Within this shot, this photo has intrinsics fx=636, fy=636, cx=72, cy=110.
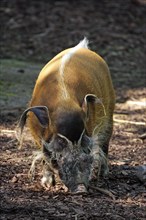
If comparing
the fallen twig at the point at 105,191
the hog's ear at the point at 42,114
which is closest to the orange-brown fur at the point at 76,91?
the hog's ear at the point at 42,114

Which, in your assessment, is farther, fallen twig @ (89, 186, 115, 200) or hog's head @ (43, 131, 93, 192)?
fallen twig @ (89, 186, 115, 200)

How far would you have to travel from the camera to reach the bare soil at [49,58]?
14.2 feet

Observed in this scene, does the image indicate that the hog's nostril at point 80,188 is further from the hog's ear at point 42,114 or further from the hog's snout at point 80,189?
the hog's ear at point 42,114

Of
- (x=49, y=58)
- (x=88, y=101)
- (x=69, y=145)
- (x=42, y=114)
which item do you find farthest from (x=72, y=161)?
(x=49, y=58)

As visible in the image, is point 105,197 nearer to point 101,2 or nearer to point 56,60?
point 56,60

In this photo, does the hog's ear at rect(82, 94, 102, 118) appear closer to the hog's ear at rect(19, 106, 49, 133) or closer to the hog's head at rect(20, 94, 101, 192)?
the hog's head at rect(20, 94, 101, 192)

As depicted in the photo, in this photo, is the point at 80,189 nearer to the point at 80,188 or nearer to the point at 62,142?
the point at 80,188

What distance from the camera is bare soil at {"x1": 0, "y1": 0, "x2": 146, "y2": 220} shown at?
432cm

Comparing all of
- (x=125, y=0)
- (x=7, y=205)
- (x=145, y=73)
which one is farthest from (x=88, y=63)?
(x=125, y=0)

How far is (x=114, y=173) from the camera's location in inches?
209

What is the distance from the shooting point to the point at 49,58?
37.6 ft

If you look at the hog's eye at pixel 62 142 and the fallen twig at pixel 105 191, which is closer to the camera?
the hog's eye at pixel 62 142

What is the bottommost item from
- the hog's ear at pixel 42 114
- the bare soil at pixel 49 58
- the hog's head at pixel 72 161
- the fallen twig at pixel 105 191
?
the bare soil at pixel 49 58

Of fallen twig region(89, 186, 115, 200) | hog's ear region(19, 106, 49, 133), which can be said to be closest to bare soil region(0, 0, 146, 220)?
fallen twig region(89, 186, 115, 200)
